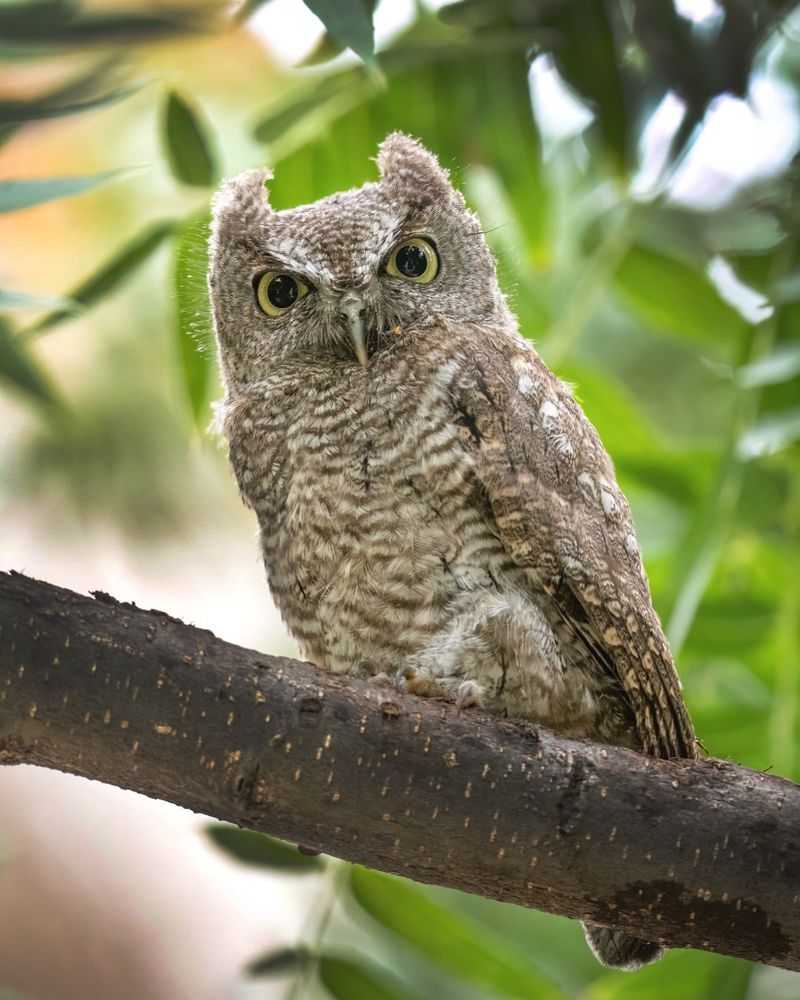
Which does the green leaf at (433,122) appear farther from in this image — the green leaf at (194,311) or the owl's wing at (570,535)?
the owl's wing at (570,535)

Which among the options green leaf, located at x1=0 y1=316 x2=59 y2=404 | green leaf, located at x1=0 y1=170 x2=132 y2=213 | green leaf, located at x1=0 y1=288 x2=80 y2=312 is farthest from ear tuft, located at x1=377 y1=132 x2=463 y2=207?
green leaf, located at x1=0 y1=288 x2=80 y2=312

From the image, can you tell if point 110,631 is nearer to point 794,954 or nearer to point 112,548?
point 794,954

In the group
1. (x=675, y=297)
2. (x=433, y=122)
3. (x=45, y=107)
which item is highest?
(x=433, y=122)

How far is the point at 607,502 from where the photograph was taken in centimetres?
254

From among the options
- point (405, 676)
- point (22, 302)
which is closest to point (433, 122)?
point (405, 676)

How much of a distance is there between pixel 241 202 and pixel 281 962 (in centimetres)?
179

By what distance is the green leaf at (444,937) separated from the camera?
8.59ft

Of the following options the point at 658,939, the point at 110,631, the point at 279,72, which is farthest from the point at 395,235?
the point at 279,72

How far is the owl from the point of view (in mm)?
2334

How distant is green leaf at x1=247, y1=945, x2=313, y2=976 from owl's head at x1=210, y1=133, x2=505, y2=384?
1307 millimetres

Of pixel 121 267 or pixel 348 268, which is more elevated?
pixel 348 268

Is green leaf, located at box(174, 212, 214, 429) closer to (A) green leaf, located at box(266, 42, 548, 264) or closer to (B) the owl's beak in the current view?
(A) green leaf, located at box(266, 42, 548, 264)

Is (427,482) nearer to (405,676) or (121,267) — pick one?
(405,676)

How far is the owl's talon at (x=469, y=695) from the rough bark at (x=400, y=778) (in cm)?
26
